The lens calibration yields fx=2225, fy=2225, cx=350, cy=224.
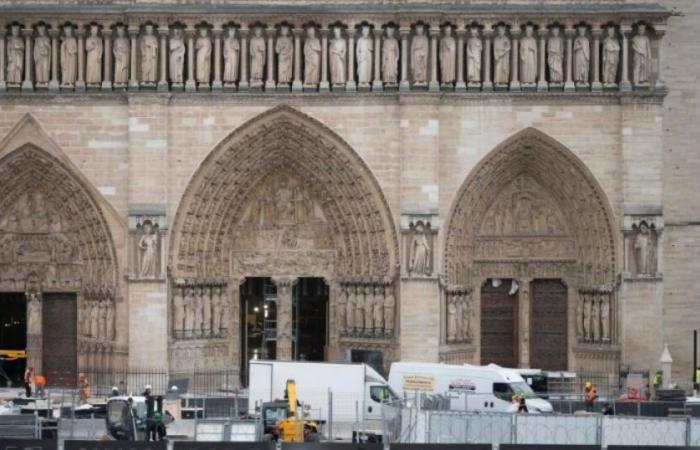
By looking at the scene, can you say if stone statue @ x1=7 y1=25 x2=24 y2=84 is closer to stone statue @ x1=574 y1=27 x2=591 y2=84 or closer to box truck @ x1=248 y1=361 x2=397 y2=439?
box truck @ x1=248 y1=361 x2=397 y2=439

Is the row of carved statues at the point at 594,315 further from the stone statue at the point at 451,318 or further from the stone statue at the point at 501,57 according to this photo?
the stone statue at the point at 501,57

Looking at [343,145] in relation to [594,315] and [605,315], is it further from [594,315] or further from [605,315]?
[605,315]

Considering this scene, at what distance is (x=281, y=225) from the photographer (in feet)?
164

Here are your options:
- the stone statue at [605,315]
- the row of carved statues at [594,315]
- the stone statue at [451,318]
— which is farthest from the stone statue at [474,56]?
the stone statue at [605,315]

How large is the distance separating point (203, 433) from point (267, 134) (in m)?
12.2

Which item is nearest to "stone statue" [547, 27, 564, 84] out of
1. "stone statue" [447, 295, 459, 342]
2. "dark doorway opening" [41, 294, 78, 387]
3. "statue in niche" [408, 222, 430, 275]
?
"statue in niche" [408, 222, 430, 275]

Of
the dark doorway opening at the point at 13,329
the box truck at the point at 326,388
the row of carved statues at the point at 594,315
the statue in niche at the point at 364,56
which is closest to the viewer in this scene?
the box truck at the point at 326,388

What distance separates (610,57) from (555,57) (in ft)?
3.95

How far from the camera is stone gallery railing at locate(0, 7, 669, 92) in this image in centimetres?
4841

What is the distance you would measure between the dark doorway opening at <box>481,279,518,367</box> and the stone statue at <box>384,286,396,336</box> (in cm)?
242

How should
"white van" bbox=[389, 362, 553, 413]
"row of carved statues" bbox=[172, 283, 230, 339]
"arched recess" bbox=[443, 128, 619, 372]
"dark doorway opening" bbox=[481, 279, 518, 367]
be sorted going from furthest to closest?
1. "dark doorway opening" bbox=[481, 279, 518, 367]
2. "arched recess" bbox=[443, 128, 619, 372]
3. "row of carved statues" bbox=[172, 283, 230, 339]
4. "white van" bbox=[389, 362, 553, 413]

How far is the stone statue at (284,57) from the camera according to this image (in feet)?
159

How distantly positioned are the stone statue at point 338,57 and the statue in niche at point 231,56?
207 cm

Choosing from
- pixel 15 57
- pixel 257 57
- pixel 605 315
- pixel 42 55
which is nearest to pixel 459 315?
pixel 605 315
